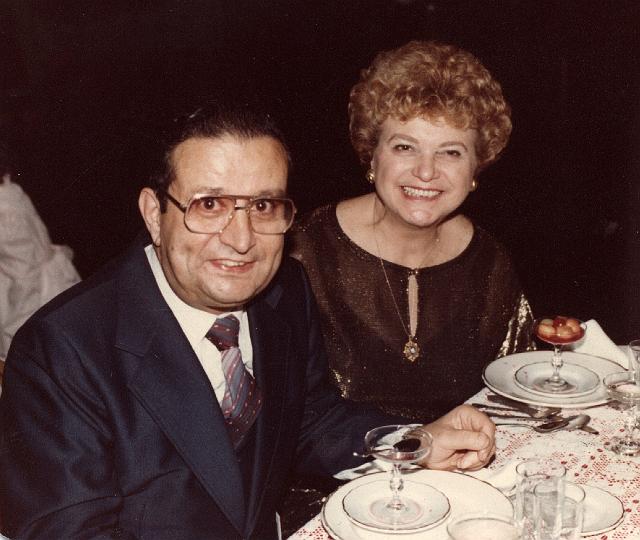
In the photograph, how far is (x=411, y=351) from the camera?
3646 mm

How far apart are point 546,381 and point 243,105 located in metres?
1.57

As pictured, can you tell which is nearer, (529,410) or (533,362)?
(529,410)

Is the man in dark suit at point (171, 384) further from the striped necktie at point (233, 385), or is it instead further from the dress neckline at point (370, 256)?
the dress neckline at point (370, 256)

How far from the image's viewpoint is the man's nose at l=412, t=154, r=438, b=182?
3.38 metres

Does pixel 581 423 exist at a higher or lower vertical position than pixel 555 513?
lower

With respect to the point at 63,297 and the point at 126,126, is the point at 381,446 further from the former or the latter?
the point at 126,126

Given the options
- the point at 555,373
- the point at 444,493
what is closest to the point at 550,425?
the point at 555,373

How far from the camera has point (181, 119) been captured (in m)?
2.11

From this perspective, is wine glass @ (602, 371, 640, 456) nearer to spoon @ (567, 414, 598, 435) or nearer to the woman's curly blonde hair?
spoon @ (567, 414, 598, 435)

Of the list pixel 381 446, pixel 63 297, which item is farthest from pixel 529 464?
pixel 63 297

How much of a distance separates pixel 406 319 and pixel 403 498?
174cm

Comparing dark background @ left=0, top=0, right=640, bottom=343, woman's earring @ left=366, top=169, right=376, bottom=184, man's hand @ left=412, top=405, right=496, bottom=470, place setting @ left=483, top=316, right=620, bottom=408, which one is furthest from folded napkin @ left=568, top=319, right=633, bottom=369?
dark background @ left=0, top=0, right=640, bottom=343

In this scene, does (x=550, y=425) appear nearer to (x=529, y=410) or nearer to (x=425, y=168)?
(x=529, y=410)

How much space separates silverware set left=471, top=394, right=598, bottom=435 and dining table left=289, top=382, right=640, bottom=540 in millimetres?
19
